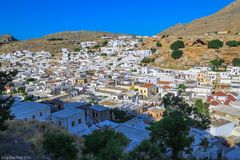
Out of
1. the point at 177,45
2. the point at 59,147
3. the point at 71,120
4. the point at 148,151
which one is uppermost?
the point at 177,45

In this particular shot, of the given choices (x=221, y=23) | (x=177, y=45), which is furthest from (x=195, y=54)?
(x=221, y=23)

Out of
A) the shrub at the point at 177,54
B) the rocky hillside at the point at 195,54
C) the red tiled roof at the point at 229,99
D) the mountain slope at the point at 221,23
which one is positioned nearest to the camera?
the red tiled roof at the point at 229,99

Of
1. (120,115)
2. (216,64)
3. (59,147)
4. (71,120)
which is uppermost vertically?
(216,64)

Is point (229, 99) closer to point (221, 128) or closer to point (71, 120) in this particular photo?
point (221, 128)

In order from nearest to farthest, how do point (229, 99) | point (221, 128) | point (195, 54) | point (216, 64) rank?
point (221, 128) < point (229, 99) < point (216, 64) < point (195, 54)

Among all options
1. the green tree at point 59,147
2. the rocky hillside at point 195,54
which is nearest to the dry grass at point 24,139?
the green tree at point 59,147

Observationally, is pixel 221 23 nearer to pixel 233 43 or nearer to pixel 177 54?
pixel 233 43

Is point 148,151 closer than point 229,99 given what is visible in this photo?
Yes

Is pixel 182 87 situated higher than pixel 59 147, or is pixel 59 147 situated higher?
pixel 59 147

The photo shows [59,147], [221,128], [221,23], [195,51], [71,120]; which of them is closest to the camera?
[59,147]

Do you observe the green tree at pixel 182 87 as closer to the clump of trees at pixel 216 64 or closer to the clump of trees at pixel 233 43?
the clump of trees at pixel 216 64

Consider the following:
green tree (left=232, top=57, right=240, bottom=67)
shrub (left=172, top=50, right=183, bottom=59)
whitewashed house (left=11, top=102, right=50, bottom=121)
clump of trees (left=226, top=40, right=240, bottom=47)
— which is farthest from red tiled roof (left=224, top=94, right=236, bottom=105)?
clump of trees (left=226, top=40, right=240, bottom=47)

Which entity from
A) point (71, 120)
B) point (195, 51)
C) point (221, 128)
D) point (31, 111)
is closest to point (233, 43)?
point (195, 51)

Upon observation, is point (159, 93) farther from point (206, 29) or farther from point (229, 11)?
point (229, 11)
